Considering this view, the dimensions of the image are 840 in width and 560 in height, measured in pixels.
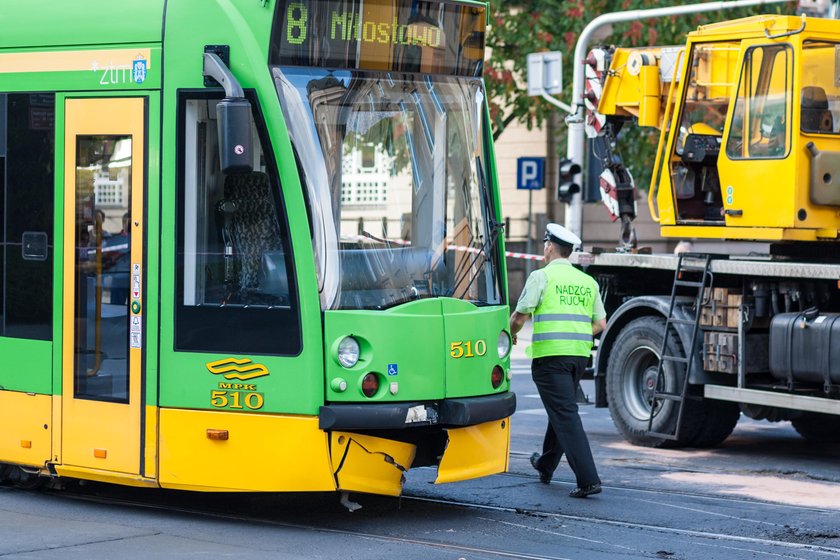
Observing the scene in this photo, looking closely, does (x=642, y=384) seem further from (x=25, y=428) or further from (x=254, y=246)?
(x=25, y=428)

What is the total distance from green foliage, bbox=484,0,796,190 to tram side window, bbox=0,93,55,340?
1449 centimetres

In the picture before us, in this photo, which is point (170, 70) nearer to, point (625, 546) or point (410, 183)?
point (410, 183)

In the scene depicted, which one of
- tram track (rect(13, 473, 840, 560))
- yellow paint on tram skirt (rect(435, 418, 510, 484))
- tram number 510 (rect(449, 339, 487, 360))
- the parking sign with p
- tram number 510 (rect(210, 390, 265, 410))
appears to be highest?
the parking sign with p

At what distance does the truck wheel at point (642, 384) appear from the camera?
12.1 meters

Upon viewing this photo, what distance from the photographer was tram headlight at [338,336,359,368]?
316 inches

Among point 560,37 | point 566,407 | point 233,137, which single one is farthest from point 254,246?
point 560,37

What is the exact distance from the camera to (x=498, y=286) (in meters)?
8.91

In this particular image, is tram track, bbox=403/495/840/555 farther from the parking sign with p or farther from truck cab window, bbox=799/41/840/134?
the parking sign with p

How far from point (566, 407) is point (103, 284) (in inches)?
115

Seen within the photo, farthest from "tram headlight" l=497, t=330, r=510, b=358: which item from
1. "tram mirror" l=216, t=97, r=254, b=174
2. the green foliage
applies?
the green foliage

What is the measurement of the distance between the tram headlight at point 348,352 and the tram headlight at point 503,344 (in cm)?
105

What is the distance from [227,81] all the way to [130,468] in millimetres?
2180

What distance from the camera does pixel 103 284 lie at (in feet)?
28.2

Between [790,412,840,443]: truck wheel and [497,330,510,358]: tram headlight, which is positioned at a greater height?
[497,330,510,358]: tram headlight
